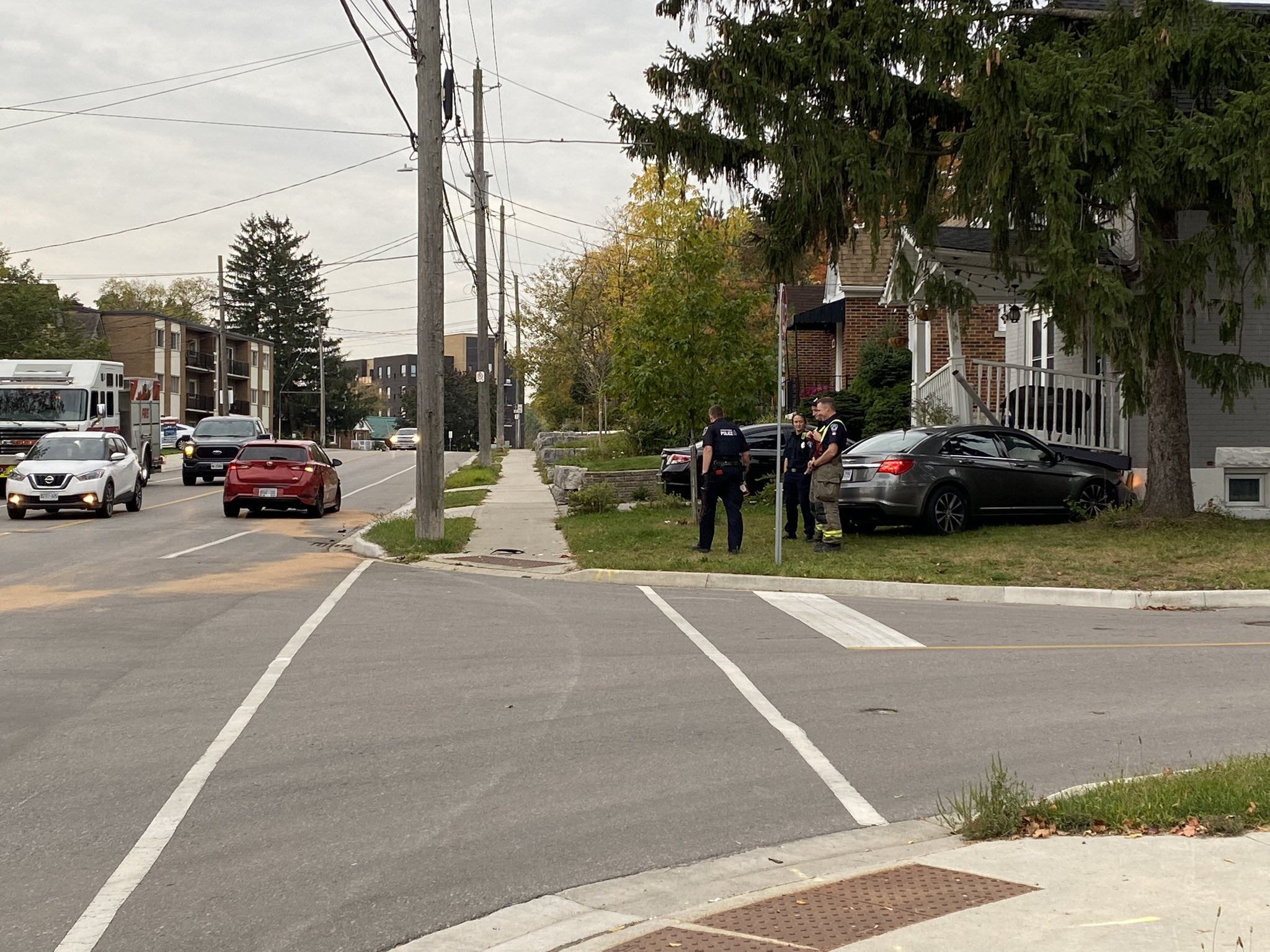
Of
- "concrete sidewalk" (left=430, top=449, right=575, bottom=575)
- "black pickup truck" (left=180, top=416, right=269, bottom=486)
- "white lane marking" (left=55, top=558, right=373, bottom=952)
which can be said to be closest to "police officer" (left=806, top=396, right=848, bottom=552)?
"concrete sidewalk" (left=430, top=449, right=575, bottom=575)

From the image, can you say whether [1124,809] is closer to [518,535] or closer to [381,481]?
[518,535]

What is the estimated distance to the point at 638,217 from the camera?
148ft

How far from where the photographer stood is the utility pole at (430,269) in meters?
19.0

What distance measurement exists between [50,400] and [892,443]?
69.9ft

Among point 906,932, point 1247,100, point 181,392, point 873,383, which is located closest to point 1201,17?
point 1247,100

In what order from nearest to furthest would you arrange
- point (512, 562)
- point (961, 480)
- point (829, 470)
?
point (829, 470) < point (512, 562) < point (961, 480)

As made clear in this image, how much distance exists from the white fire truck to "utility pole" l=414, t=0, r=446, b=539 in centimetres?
1324

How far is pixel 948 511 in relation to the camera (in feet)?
61.0

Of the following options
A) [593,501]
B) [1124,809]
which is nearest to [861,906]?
[1124,809]

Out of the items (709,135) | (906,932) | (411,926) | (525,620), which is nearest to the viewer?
(906,932)

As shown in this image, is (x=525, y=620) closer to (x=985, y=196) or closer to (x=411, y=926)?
(x=411, y=926)

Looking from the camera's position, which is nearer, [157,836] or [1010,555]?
[157,836]

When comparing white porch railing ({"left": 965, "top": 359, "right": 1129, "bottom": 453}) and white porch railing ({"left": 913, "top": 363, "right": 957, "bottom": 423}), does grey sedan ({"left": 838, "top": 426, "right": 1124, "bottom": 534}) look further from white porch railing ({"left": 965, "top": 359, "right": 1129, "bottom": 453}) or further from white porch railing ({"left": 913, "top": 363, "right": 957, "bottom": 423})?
white porch railing ({"left": 913, "top": 363, "right": 957, "bottom": 423})

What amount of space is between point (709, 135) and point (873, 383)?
17183mm
